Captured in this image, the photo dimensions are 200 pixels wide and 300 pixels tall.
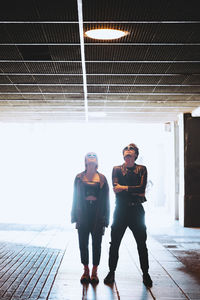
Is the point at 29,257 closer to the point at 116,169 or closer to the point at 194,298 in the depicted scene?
the point at 116,169

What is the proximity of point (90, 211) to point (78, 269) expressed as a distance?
156 cm

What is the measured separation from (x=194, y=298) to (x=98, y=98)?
22.9ft

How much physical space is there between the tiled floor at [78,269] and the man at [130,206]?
0.40 meters

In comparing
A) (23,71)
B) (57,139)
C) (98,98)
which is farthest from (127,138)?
(23,71)

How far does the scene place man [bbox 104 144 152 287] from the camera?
631 cm

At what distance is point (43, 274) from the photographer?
707 centimetres

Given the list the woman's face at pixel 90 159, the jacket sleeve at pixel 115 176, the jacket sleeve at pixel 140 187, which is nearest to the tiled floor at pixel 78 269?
the jacket sleeve at pixel 140 187

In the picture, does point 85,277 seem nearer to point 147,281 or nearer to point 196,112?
point 147,281

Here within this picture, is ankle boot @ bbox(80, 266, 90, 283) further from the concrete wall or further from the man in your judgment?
the concrete wall

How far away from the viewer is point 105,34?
6.55 metres

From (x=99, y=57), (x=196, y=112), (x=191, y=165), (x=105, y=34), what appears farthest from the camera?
(x=191, y=165)

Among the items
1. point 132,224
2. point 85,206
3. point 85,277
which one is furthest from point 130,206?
point 85,277

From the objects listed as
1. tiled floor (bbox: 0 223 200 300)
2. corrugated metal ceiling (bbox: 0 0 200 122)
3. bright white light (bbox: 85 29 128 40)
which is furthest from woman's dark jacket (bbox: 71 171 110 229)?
corrugated metal ceiling (bbox: 0 0 200 122)

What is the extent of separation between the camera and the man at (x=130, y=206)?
6312 mm
